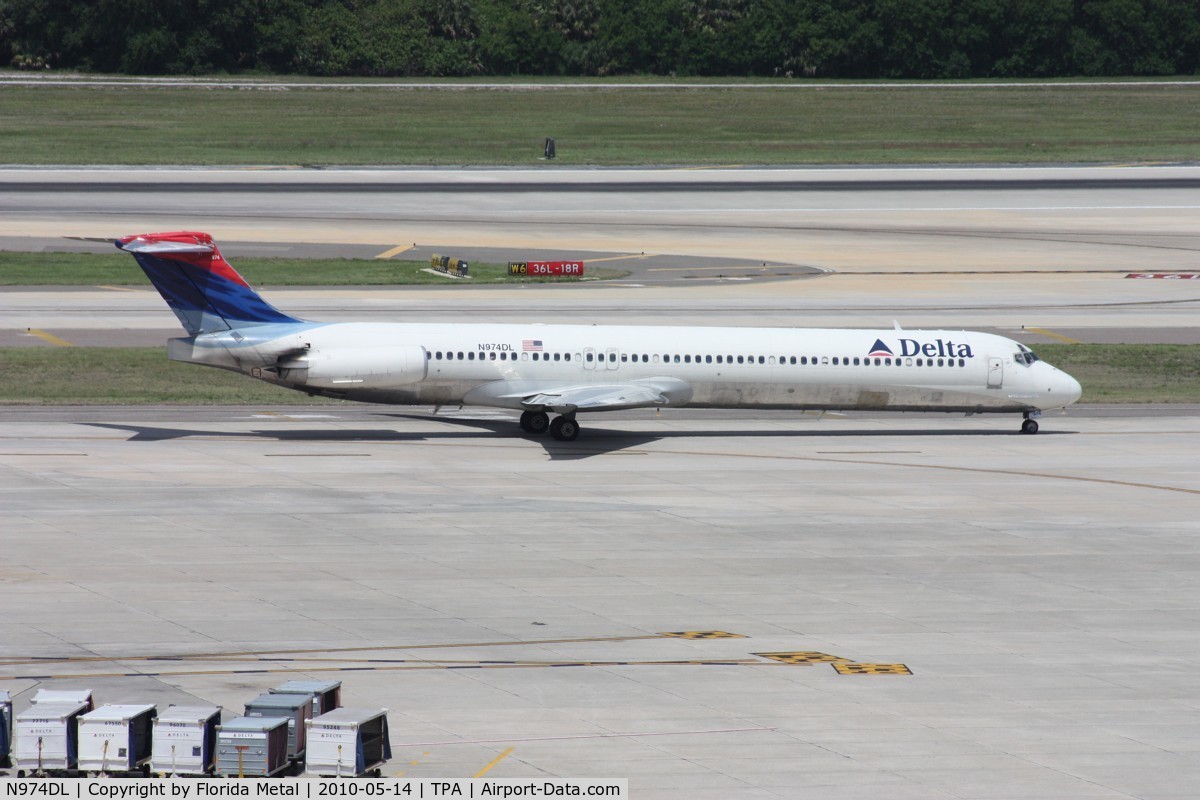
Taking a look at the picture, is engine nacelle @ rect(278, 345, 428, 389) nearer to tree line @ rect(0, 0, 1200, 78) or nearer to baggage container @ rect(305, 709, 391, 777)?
baggage container @ rect(305, 709, 391, 777)

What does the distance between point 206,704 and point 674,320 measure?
131ft

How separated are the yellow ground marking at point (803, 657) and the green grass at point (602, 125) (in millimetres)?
85133

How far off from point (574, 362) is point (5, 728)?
25419 millimetres

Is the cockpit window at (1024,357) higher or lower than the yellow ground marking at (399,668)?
higher

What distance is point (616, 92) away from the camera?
467ft

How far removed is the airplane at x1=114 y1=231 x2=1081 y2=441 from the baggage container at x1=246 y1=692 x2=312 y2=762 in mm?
22701

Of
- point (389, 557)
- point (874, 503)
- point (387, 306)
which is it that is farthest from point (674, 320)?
point (389, 557)

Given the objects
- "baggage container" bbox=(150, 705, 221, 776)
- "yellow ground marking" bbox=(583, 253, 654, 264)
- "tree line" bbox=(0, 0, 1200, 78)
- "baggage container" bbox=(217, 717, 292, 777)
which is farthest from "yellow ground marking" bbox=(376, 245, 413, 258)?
"tree line" bbox=(0, 0, 1200, 78)

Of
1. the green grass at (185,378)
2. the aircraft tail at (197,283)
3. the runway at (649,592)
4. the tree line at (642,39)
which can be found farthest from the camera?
the tree line at (642,39)

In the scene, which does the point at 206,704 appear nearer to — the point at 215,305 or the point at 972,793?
the point at 972,793

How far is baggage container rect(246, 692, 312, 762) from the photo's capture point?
1866 centimetres

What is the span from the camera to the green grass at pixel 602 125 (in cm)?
11019

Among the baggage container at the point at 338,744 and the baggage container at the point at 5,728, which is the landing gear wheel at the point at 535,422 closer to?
the baggage container at the point at 338,744

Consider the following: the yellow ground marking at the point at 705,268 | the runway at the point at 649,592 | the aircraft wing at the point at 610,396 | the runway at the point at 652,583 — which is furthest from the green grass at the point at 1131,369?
the yellow ground marking at the point at 705,268
